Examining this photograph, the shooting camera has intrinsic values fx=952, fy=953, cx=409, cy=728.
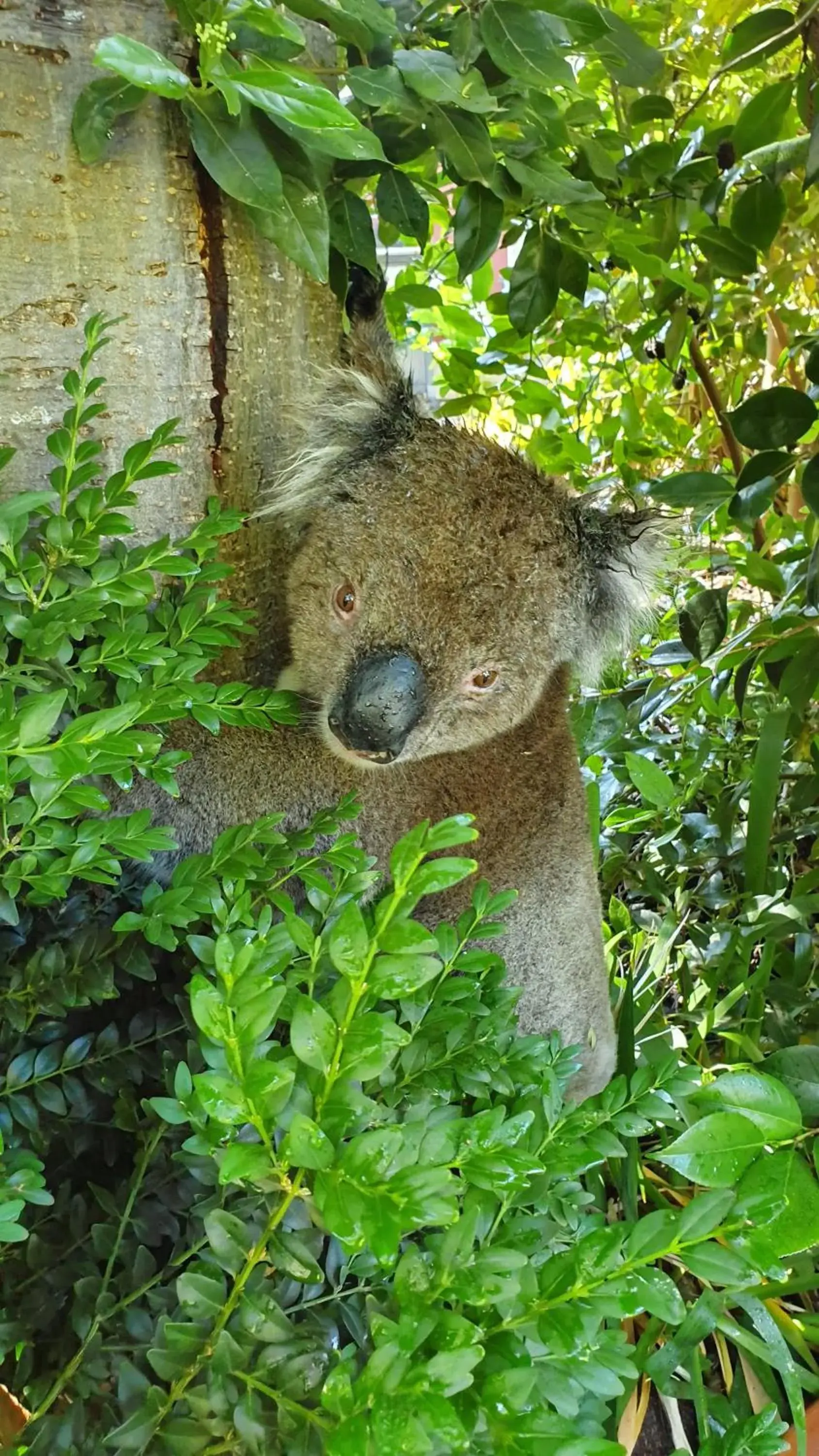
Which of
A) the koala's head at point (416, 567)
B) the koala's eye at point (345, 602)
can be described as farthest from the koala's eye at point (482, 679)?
the koala's eye at point (345, 602)

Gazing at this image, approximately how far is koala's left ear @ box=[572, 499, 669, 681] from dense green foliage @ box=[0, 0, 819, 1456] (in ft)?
0.26

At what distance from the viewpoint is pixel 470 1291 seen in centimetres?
59

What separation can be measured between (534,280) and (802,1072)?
1.32 meters

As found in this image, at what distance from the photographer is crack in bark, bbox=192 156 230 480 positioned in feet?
3.92

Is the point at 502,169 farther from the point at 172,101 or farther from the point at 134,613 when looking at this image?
the point at 134,613

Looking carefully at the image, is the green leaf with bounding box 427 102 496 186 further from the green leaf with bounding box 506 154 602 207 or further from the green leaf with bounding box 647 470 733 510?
the green leaf with bounding box 647 470 733 510

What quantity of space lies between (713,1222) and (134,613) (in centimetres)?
74

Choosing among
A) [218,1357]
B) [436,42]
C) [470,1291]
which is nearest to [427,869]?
[470,1291]

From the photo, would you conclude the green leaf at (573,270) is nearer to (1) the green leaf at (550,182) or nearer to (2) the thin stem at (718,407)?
(1) the green leaf at (550,182)

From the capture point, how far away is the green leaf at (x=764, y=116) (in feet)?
4.99

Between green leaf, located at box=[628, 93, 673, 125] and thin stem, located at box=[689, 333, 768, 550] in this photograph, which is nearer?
green leaf, located at box=[628, 93, 673, 125]

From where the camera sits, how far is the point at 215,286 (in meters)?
1.25

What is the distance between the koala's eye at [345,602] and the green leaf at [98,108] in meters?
0.64

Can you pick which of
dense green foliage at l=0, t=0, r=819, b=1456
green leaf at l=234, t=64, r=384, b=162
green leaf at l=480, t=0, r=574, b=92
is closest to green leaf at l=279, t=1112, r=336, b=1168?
dense green foliage at l=0, t=0, r=819, b=1456
